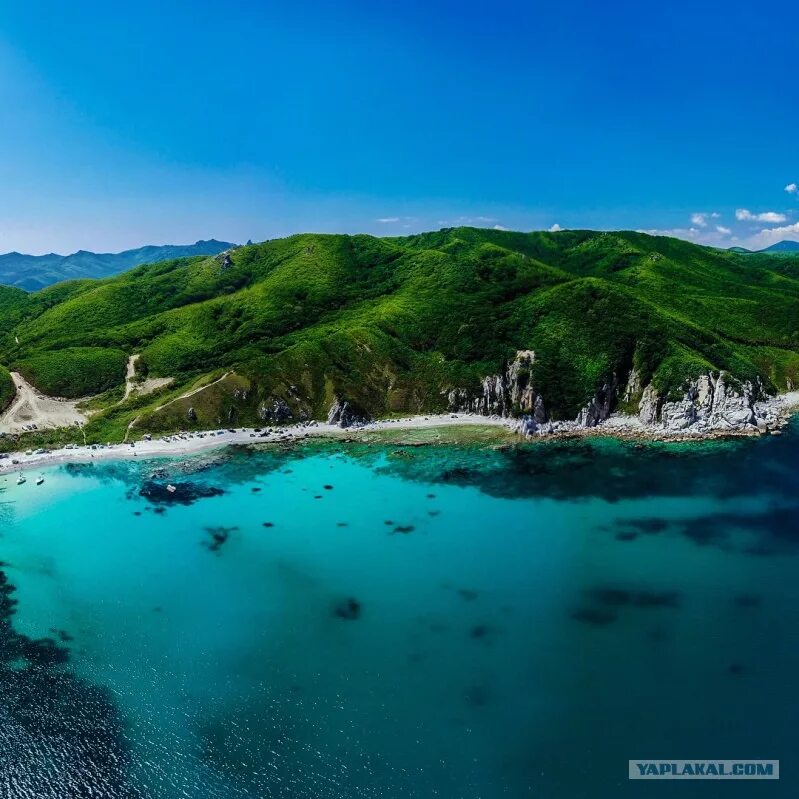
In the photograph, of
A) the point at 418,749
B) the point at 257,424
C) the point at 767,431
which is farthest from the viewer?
the point at 257,424

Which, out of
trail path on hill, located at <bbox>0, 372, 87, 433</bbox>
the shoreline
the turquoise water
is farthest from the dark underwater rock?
trail path on hill, located at <bbox>0, 372, 87, 433</bbox>

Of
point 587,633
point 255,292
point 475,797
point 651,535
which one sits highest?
point 255,292

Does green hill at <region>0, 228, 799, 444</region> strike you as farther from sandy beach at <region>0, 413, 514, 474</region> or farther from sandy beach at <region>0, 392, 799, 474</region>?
sandy beach at <region>0, 392, 799, 474</region>

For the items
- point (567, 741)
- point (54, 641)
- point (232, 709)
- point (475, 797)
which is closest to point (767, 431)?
point (567, 741)

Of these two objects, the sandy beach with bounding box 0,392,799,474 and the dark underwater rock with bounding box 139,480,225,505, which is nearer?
the dark underwater rock with bounding box 139,480,225,505

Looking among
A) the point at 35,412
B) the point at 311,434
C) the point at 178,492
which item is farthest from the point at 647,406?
the point at 35,412

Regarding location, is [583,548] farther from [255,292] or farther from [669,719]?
[255,292]
